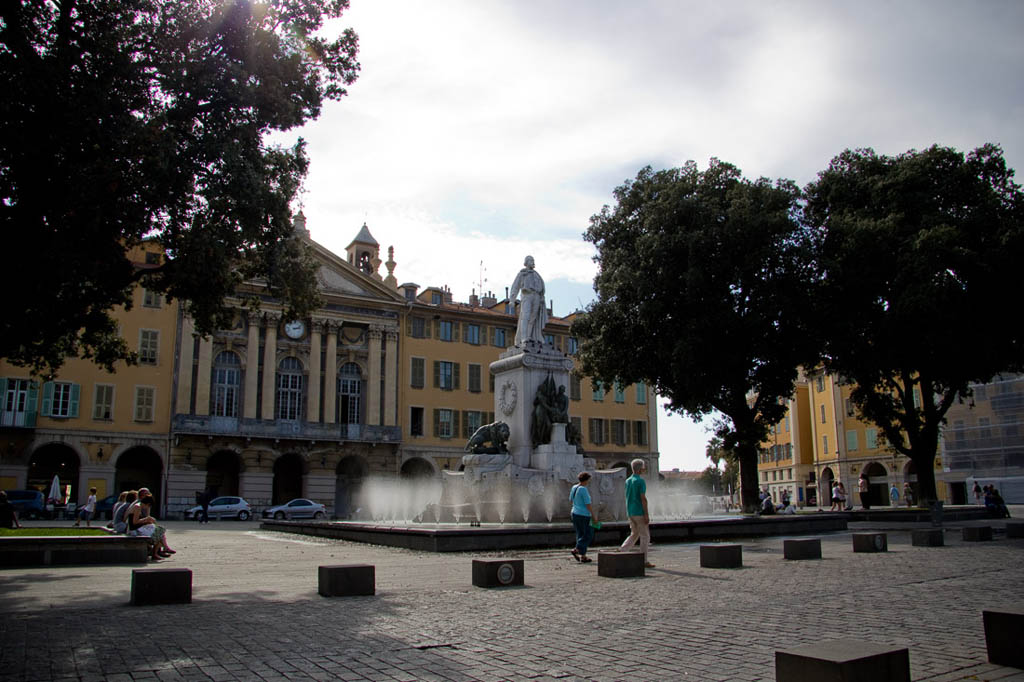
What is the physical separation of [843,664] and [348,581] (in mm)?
5620

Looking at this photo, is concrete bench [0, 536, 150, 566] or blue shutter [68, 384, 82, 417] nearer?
concrete bench [0, 536, 150, 566]

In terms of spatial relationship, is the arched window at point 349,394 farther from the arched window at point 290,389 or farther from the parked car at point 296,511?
the parked car at point 296,511

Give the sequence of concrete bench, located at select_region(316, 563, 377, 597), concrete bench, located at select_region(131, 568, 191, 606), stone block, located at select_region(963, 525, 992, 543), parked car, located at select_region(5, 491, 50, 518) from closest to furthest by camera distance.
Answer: concrete bench, located at select_region(131, 568, 191, 606), concrete bench, located at select_region(316, 563, 377, 597), stone block, located at select_region(963, 525, 992, 543), parked car, located at select_region(5, 491, 50, 518)

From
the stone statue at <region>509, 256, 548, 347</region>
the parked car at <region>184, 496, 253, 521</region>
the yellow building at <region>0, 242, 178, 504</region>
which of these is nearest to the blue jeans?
the stone statue at <region>509, 256, 548, 347</region>

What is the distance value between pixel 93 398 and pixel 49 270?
33728 mm

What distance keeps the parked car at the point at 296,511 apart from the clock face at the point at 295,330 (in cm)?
1071

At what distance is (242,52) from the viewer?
15.5m

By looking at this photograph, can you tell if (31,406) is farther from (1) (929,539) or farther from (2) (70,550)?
(1) (929,539)

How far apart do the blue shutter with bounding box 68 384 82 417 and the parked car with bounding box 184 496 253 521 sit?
7692 mm

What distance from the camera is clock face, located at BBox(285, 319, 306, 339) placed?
159 feet

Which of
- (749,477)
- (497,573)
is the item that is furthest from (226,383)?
(497,573)

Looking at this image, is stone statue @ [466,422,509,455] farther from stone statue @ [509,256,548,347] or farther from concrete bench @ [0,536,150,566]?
concrete bench @ [0,536,150,566]

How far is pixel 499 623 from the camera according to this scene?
6.77 m

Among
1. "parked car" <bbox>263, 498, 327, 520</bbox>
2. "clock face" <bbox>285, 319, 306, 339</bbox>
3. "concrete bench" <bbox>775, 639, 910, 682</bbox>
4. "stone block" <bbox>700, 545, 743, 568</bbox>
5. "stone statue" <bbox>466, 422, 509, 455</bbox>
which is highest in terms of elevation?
"clock face" <bbox>285, 319, 306, 339</bbox>
